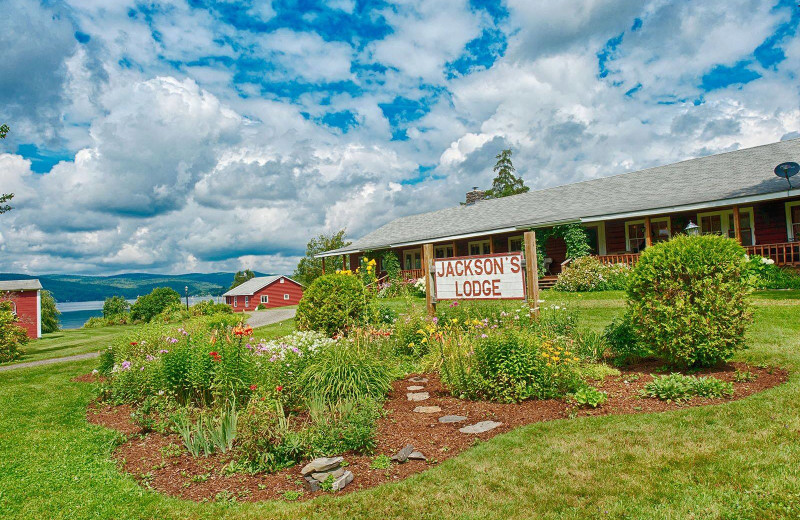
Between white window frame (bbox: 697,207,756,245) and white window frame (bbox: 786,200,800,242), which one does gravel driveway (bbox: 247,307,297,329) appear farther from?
white window frame (bbox: 786,200,800,242)

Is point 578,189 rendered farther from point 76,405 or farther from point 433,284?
point 76,405

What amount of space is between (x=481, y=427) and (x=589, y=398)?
127 cm

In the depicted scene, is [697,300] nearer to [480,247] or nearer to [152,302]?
[480,247]

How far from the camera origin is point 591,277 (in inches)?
649

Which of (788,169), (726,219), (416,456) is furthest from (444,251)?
(416,456)

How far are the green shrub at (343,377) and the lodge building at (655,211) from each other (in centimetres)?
1075

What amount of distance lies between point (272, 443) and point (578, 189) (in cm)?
2197

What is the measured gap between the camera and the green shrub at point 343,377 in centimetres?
539

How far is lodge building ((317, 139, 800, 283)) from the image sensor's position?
50.7ft

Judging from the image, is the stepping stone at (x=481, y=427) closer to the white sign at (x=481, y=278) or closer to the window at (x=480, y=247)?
the white sign at (x=481, y=278)

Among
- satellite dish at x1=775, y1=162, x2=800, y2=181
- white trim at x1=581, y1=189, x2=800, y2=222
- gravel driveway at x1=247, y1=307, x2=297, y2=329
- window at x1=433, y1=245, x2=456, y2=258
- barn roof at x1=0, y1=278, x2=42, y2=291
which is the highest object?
satellite dish at x1=775, y1=162, x2=800, y2=181

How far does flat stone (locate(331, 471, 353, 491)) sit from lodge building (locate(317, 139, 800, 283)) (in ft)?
40.1

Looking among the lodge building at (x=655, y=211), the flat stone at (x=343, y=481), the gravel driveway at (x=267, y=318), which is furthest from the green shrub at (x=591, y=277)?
the flat stone at (x=343, y=481)

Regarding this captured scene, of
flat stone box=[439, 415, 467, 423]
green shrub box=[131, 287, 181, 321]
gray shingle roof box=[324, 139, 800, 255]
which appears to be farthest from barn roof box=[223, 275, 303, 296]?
flat stone box=[439, 415, 467, 423]
